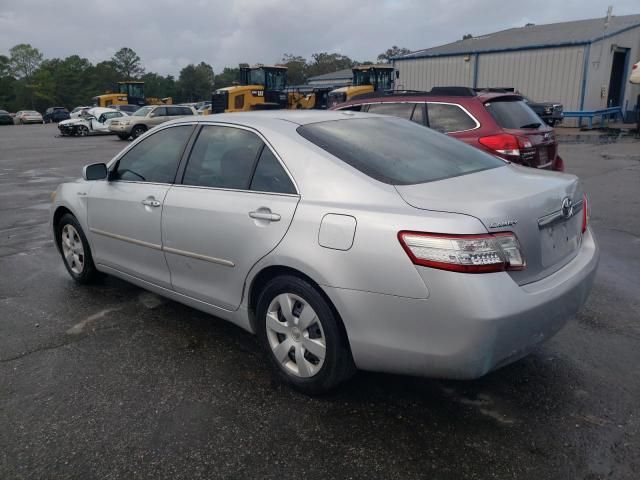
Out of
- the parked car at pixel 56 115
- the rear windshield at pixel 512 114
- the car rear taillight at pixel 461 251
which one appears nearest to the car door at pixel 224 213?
the car rear taillight at pixel 461 251

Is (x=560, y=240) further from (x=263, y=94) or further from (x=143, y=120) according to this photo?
(x=143, y=120)

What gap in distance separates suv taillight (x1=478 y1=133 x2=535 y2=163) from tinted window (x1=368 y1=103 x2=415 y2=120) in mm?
1134

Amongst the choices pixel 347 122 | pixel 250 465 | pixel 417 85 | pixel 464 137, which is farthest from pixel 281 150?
pixel 417 85

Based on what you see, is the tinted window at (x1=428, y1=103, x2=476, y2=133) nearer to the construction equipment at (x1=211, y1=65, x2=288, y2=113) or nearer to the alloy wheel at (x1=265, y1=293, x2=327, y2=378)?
the alloy wheel at (x1=265, y1=293, x2=327, y2=378)

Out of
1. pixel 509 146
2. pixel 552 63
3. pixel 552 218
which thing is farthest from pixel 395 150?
pixel 552 63

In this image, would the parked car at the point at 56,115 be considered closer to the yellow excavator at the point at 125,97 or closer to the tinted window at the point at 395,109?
the yellow excavator at the point at 125,97

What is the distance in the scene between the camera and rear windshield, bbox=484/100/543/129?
21.3ft

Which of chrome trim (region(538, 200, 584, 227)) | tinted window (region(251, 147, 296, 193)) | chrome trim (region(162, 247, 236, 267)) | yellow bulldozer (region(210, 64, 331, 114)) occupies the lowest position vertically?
chrome trim (region(162, 247, 236, 267))

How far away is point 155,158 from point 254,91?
22.1 meters

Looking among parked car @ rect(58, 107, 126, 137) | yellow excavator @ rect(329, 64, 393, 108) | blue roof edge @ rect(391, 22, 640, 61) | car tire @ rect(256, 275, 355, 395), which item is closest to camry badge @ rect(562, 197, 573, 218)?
car tire @ rect(256, 275, 355, 395)

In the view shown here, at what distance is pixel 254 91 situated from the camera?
25.2 m

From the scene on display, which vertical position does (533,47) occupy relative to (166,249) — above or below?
above

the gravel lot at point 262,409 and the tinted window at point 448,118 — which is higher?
the tinted window at point 448,118

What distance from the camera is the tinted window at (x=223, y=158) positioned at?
3.39m
